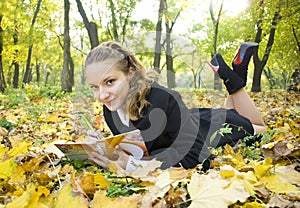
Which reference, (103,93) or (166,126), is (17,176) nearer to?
(103,93)

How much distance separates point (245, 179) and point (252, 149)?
1036 millimetres

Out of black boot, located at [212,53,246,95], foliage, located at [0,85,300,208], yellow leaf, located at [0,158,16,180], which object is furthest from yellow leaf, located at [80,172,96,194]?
black boot, located at [212,53,246,95]

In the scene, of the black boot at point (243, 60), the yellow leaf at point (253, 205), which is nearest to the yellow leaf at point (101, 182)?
the yellow leaf at point (253, 205)

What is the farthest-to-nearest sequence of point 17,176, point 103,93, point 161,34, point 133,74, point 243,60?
point 161,34 → point 243,60 → point 133,74 → point 103,93 → point 17,176

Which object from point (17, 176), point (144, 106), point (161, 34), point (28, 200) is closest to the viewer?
point (28, 200)

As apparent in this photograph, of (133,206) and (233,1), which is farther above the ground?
(233,1)

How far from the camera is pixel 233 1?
682 inches

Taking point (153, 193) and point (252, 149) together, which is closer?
point (153, 193)

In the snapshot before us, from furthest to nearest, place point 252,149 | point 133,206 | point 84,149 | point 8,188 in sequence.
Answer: point 252,149, point 84,149, point 8,188, point 133,206

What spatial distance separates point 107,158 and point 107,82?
0.49 m

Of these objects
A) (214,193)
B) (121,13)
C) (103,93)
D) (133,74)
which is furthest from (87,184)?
(121,13)

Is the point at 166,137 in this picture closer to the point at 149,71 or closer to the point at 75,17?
the point at 149,71

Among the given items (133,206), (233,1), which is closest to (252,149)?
(133,206)

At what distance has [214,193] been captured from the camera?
84cm
